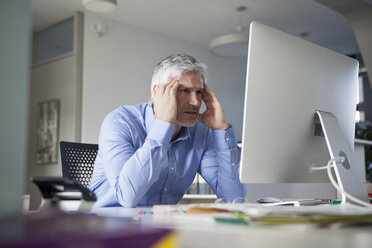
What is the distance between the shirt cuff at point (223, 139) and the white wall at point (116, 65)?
403 centimetres

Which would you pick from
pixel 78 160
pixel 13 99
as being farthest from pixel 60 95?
pixel 13 99

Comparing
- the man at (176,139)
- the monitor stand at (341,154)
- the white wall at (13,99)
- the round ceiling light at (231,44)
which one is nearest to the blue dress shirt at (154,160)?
the man at (176,139)

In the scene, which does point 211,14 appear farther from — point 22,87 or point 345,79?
point 22,87

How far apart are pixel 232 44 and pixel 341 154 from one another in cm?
424

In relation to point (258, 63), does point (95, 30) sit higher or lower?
higher

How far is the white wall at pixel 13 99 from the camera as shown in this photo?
1.49ft

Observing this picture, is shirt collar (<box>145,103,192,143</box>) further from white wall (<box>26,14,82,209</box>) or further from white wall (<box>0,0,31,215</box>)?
white wall (<box>26,14,82,209</box>)

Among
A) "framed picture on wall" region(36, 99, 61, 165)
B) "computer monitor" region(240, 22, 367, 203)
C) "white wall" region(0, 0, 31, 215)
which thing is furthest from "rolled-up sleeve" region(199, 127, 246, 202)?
"framed picture on wall" region(36, 99, 61, 165)

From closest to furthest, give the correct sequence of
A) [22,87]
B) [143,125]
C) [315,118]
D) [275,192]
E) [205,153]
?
[22,87] → [315,118] → [143,125] → [205,153] → [275,192]

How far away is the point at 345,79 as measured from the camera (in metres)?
1.36

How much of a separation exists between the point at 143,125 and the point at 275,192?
1468 millimetres

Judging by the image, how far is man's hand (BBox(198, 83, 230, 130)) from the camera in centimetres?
175

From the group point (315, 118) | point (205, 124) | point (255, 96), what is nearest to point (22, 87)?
point (255, 96)

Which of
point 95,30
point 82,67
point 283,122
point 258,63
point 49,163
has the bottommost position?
point 49,163
